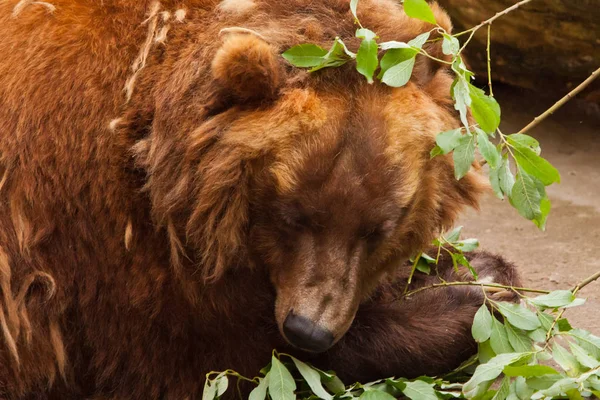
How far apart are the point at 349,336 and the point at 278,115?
4.07ft

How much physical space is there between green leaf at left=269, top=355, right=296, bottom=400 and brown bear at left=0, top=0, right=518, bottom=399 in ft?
0.70

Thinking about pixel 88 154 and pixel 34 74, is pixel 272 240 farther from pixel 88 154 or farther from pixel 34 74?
pixel 34 74

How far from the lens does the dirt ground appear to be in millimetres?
6176

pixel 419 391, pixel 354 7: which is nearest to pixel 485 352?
pixel 419 391

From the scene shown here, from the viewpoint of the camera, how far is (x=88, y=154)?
14.1 feet

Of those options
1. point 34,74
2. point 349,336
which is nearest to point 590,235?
point 349,336

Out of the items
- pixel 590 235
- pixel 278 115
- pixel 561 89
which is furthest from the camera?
pixel 561 89

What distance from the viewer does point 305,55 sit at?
402 centimetres

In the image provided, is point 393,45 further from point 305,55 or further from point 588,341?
point 588,341

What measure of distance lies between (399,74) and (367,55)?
156mm

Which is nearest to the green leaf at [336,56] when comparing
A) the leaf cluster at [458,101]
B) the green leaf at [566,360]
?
the leaf cluster at [458,101]

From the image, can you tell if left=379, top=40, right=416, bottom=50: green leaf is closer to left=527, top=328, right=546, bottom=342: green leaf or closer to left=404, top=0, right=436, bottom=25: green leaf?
left=404, top=0, right=436, bottom=25: green leaf

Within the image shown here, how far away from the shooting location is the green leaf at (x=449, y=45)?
4.11m

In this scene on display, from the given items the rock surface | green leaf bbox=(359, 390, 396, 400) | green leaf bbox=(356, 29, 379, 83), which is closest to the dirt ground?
the rock surface
